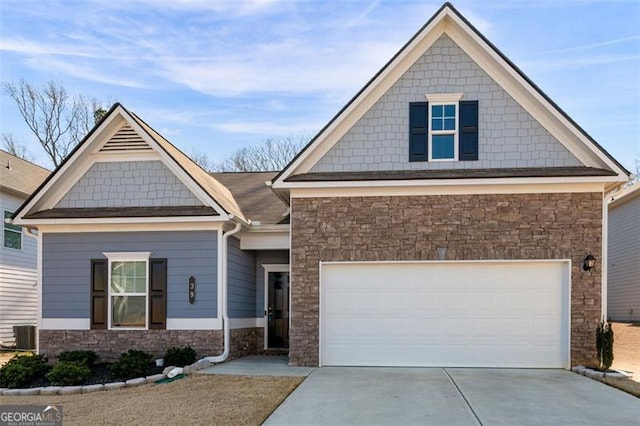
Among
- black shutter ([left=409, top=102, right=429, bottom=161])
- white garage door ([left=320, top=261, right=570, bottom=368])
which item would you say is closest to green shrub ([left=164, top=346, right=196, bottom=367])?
white garage door ([left=320, top=261, right=570, bottom=368])

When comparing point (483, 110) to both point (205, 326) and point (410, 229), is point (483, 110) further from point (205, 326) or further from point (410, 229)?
point (205, 326)

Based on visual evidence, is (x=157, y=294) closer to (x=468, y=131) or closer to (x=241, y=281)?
(x=241, y=281)

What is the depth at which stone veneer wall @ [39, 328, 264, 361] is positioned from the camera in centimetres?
1188

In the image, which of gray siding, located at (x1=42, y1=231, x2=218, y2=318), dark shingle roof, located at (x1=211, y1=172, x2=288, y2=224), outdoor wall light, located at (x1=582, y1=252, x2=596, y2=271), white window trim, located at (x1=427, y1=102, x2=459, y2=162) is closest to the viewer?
outdoor wall light, located at (x1=582, y1=252, x2=596, y2=271)

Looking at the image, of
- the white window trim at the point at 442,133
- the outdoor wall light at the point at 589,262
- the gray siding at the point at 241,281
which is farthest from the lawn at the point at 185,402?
the outdoor wall light at the point at 589,262

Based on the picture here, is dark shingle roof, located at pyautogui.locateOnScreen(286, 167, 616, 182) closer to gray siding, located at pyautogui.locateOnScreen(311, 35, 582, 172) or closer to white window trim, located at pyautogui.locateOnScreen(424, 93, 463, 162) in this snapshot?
gray siding, located at pyautogui.locateOnScreen(311, 35, 582, 172)

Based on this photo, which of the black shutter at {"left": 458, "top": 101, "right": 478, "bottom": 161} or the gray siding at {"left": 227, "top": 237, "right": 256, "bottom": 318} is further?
the gray siding at {"left": 227, "top": 237, "right": 256, "bottom": 318}

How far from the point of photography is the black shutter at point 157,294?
473 inches

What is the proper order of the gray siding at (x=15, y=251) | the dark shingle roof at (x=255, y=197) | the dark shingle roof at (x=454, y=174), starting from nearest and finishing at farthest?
the dark shingle roof at (x=454, y=174), the dark shingle roof at (x=255, y=197), the gray siding at (x=15, y=251)

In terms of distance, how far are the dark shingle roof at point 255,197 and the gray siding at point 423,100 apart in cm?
282

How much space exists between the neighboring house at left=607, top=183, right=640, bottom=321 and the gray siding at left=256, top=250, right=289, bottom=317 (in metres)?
13.3

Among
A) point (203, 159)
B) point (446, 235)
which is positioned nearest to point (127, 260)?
point (446, 235)

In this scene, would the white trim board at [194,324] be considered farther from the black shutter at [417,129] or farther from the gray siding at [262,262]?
the black shutter at [417,129]

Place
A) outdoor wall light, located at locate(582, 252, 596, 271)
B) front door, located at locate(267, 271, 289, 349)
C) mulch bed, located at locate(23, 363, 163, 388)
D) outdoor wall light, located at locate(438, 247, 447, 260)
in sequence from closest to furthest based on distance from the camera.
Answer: mulch bed, located at locate(23, 363, 163, 388) < outdoor wall light, located at locate(582, 252, 596, 271) < outdoor wall light, located at locate(438, 247, 447, 260) < front door, located at locate(267, 271, 289, 349)
